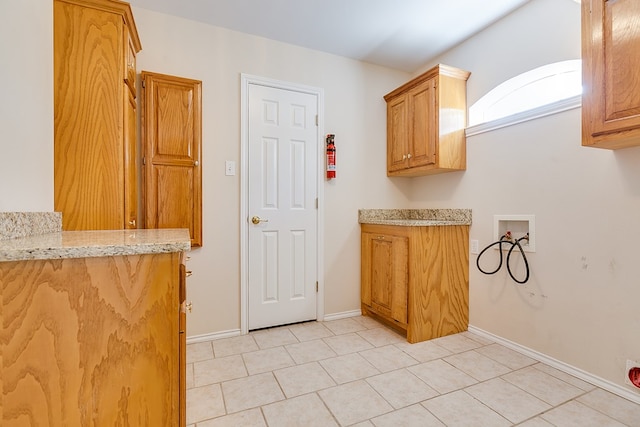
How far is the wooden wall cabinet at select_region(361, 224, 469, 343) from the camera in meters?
2.33

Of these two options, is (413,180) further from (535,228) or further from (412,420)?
(412,420)

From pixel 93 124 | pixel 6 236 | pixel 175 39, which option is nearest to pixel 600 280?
pixel 6 236

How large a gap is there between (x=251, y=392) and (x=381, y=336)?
46.7 inches

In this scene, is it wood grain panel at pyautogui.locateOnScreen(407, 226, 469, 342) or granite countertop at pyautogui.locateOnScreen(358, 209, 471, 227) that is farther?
granite countertop at pyautogui.locateOnScreen(358, 209, 471, 227)

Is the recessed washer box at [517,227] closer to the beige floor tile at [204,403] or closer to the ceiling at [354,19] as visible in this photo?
the ceiling at [354,19]

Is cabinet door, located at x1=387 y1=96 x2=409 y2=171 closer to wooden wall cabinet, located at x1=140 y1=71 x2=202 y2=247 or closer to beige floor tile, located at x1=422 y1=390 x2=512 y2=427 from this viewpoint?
wooden wall cabinet, located at x1=140 y1=71 x2=202 y2=247

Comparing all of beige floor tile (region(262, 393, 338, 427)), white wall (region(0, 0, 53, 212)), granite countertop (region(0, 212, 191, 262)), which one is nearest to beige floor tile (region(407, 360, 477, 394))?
beige floor tile (region(262, 393, 338, 427))

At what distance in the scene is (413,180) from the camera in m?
3.22

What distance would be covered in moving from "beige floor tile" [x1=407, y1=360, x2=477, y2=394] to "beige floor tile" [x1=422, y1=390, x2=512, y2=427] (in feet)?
0.22

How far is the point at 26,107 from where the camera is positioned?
1.13 metres

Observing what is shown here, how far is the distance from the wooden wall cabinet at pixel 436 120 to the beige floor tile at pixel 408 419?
5.95 ft

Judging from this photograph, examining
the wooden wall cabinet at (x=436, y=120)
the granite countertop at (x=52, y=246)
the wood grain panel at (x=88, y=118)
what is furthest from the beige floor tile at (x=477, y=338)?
the wood grain panel at (x=88, y=118)

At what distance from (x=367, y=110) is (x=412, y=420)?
2.61 metres

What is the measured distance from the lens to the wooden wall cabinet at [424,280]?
2.33m
